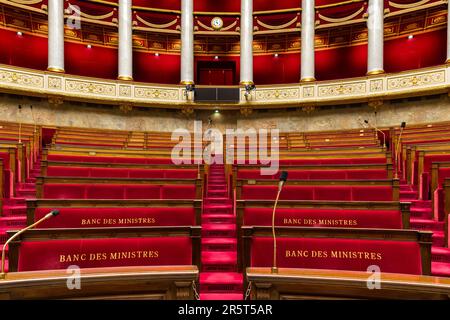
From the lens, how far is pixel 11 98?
5.72m

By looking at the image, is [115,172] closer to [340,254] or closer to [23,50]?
[340,254]

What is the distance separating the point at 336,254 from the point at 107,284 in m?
1.15

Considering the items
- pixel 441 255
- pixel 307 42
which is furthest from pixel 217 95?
pixel 441 255

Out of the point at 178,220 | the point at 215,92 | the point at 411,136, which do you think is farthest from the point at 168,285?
the point at 215,92

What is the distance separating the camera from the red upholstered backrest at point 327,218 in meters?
2.16

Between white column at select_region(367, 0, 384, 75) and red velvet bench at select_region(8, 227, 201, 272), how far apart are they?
565 centimetres

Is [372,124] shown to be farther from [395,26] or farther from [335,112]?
[395,26]

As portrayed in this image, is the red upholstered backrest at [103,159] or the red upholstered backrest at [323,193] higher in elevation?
the red upholstered backrest at [103,159]

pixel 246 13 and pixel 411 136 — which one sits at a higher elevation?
pixel 246 13

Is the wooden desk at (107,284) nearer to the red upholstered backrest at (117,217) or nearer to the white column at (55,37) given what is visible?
the red upholstered backrest at (117,217)

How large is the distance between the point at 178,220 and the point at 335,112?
4.98m

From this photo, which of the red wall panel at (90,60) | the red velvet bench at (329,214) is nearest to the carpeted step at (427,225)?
the red velvet bench at (329,214)

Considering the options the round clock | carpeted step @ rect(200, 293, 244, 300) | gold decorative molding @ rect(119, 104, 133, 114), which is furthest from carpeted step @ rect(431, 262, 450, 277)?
the round clock

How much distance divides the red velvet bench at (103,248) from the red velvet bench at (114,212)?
537mm
